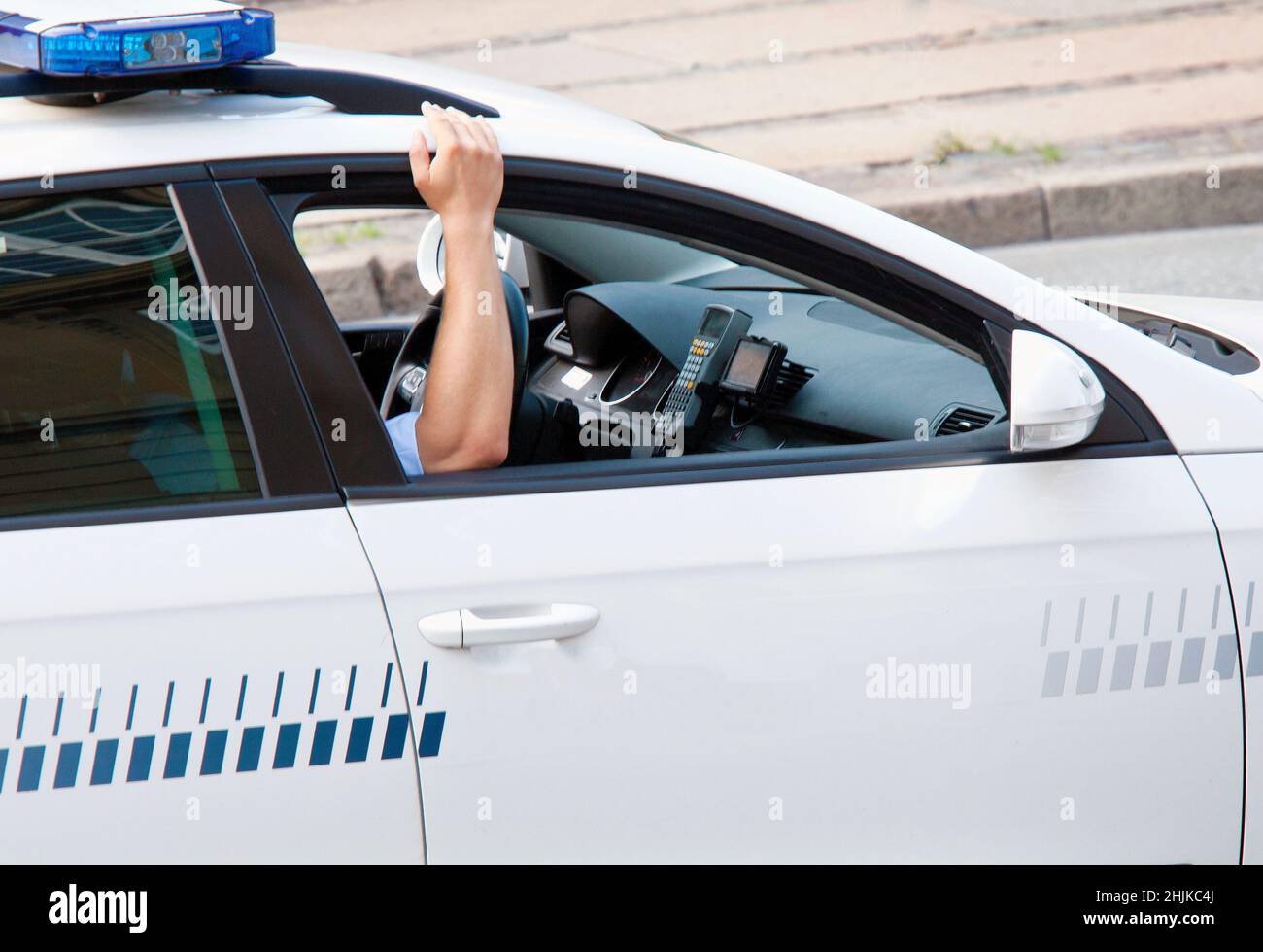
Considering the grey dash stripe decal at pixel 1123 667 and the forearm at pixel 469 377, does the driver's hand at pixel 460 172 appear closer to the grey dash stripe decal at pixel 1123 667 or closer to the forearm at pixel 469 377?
the forearm at pixel 469 377

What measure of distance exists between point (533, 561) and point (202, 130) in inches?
28.0

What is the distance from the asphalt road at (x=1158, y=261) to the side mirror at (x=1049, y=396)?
429 cm

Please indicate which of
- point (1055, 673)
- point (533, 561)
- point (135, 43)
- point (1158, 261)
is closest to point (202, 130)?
point (135, 43)

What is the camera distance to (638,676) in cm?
195

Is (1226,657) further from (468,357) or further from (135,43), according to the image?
(135,43)

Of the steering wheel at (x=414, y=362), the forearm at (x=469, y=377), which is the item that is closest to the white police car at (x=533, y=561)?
the forearm at (x=469, y=377)

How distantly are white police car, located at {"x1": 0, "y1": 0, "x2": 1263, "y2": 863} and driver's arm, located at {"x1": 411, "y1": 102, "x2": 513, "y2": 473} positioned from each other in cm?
8

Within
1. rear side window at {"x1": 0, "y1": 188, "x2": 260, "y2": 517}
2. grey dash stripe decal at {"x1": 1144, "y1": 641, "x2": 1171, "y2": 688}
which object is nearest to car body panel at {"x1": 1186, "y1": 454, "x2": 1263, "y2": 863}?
grey dash stripe decal at {"x1": 1144, "y1": 641, "x2": 1171, "y2": 688}

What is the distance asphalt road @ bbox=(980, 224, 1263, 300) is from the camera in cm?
618

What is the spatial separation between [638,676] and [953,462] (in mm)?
540

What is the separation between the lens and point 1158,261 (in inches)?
259

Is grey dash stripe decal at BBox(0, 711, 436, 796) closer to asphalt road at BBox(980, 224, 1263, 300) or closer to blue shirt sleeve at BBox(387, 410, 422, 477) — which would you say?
blue shirt sleeve at BBox(387, 410, 422, 477)
